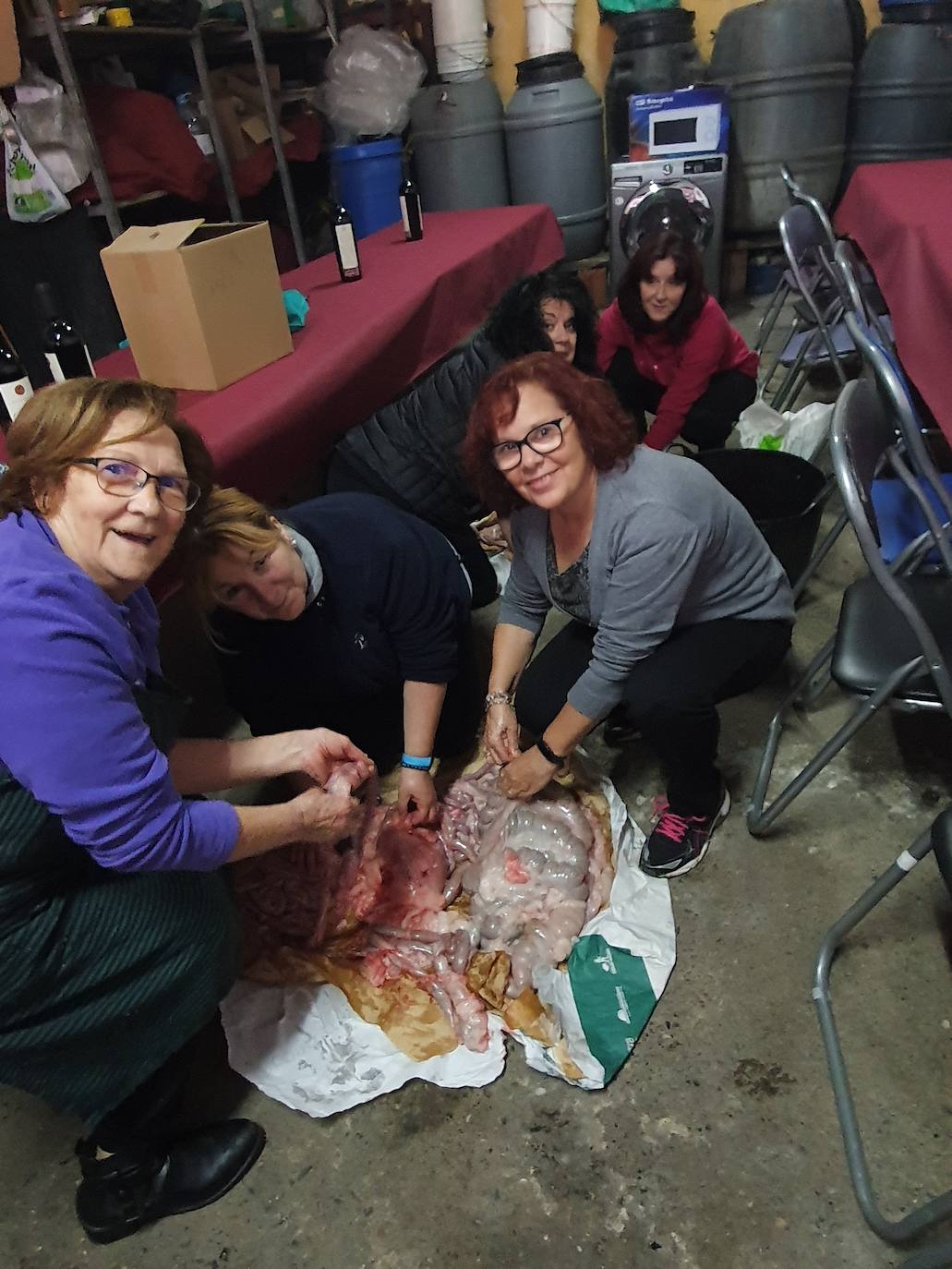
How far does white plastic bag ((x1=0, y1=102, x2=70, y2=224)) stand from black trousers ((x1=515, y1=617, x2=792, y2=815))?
7.34 feet

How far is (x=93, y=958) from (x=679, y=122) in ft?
12.9

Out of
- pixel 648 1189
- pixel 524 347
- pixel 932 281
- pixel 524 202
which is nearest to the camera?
pixel 648 1189

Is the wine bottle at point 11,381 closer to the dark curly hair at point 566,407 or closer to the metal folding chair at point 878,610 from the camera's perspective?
the dark curly hair at point 566,407

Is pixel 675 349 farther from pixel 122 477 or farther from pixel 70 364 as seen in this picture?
pixel 122 477

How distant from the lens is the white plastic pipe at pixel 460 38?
12.4 feet

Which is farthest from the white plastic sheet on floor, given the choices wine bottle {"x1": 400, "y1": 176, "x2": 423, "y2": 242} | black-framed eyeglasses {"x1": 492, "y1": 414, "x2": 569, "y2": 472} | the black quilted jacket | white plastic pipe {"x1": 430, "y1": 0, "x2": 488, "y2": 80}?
white plastic pipe {"x1": 430, "y1": 0, "x2": 488, "y2": 80}

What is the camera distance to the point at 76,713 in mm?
811

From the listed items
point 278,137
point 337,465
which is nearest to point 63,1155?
point 337,465

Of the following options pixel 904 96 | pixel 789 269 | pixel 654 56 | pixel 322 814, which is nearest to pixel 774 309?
pixel 789 269

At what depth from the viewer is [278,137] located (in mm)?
3410

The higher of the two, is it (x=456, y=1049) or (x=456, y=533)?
(x=456, y=533)

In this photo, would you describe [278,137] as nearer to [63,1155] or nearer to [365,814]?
[365,814]

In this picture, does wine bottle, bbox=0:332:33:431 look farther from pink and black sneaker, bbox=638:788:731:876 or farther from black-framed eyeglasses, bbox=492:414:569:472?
pink and black sneaker, bbox=638:788:731:876

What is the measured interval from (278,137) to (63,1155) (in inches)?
142
